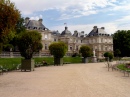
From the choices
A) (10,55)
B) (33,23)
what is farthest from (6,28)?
(33,23)

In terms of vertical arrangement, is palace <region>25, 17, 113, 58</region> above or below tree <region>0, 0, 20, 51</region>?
above

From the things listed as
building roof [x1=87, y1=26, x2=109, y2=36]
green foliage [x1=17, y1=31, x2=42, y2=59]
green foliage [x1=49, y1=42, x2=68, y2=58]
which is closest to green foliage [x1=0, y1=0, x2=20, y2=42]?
green foliage [x1=17, y1=31, x2=42, y2=59]

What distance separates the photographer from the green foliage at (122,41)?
257 ft

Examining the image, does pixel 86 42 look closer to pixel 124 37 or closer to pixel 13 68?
pixel 124 37

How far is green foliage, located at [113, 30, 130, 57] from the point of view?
257 feet

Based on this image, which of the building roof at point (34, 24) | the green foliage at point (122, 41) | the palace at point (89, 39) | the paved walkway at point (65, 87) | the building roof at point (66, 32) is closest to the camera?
the paved walkway at point (65, 87)

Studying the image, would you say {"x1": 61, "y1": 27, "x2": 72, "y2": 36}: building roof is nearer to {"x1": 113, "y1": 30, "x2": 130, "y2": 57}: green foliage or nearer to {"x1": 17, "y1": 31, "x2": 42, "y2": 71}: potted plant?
{"x1": 113, "y1": 30, "x2": 130, "y2": 57}: green foliage

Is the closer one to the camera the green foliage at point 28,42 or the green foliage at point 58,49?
the green foliage at point 28,42

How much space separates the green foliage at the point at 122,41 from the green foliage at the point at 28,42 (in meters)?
58.7

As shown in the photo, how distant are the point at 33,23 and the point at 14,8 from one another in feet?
156

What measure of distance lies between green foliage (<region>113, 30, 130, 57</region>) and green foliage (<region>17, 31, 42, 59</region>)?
193 ft

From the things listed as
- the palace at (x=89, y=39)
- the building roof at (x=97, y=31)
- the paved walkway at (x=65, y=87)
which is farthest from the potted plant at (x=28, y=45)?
the building roof at (x=97, y=31)

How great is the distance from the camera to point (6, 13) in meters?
12.5

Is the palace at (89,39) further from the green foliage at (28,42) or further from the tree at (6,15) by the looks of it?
the tree at (6,15)
